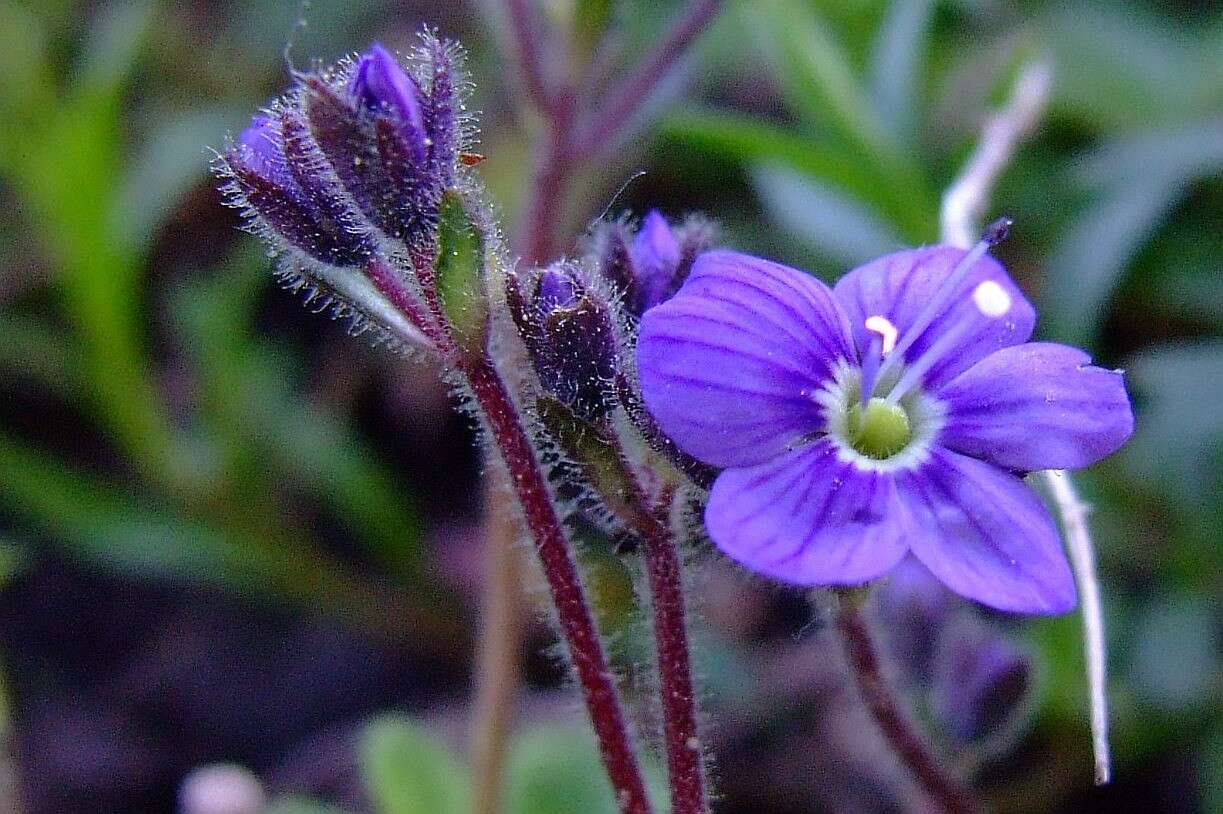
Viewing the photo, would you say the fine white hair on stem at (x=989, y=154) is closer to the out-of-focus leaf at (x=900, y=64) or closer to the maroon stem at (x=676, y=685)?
the out-of-focus leaf at (x=900, y=64)

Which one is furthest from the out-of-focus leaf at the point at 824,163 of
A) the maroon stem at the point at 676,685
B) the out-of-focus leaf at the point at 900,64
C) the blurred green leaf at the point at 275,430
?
the maroon stem at the point at 676,685

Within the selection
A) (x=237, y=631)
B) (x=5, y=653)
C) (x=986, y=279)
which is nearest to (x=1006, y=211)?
(x=986, y=279)

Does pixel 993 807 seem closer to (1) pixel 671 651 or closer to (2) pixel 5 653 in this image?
(1) pixel 671 651

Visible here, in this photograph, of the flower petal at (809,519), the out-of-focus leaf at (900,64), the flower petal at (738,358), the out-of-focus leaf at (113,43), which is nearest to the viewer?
the flower petal at (809,519)

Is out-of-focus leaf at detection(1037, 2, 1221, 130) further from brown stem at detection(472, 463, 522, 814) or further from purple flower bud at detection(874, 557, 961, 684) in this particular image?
brown stem at detection(472, 463, 522, 814)

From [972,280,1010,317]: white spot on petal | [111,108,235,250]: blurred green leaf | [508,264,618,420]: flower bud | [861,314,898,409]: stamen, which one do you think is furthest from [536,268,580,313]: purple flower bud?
[111,108,235,250]: blurred green leaf

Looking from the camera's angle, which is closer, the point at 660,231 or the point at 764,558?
the point at 764,558
